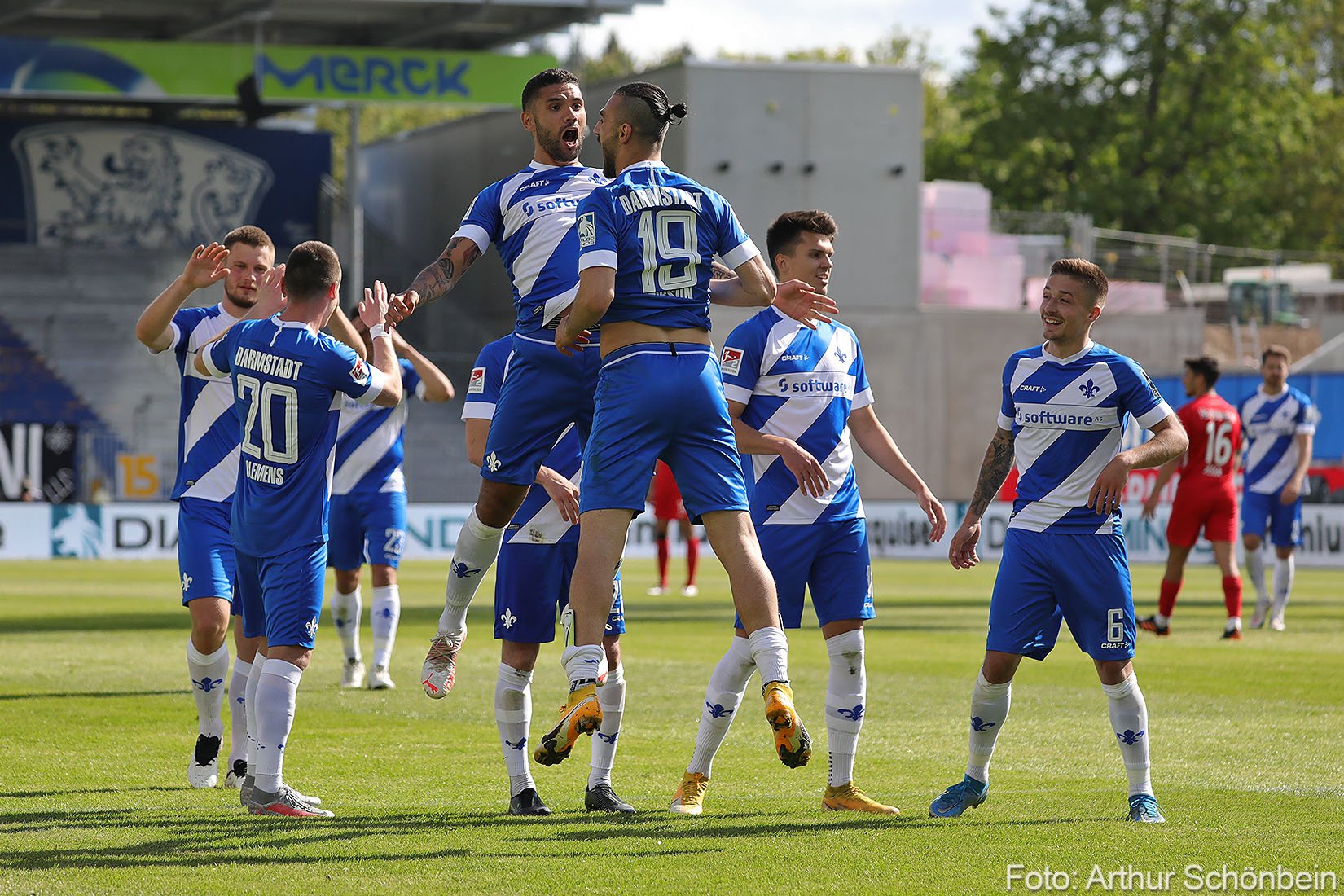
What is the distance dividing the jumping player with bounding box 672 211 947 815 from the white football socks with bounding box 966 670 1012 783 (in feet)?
1.33

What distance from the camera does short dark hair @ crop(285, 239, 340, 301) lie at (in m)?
6.77

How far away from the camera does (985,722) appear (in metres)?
6.89

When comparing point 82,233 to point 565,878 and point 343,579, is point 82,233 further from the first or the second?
point 565,878

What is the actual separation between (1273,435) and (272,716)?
1325cm

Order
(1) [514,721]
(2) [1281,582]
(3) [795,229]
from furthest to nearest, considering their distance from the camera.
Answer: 1. (2) [1281,582]
2. (3) [795,229]
3. (1) [514,721]

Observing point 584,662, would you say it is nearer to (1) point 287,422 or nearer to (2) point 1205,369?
(1) point 287,422

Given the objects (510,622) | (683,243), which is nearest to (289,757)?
(510,622)

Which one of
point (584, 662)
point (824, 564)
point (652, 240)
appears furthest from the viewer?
point (824, 564)

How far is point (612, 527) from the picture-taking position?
6160 millimetres

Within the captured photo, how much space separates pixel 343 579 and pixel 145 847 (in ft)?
19.6

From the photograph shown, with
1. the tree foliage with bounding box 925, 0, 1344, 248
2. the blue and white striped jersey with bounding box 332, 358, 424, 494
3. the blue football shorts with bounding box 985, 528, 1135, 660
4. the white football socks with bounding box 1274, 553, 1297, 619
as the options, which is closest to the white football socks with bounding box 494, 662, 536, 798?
the blue football shorts with bounding box 985, 528, 1135, 660

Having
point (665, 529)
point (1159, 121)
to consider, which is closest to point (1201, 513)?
point (665, 529)

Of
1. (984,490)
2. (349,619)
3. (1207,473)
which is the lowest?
(349,619)

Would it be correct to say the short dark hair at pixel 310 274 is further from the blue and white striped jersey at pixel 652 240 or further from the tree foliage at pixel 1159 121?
the tree foliage at pixel 1159 121
